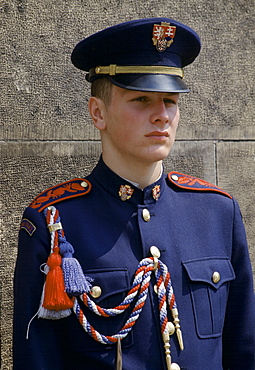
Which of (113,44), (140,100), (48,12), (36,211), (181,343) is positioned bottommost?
(181,343)

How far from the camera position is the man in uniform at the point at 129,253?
212 centimetres

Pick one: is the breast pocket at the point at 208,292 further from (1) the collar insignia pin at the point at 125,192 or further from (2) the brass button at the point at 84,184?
(2) the brass button at the point at 84,184

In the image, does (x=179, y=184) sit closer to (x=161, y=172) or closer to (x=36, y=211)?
(x=161, y=172)

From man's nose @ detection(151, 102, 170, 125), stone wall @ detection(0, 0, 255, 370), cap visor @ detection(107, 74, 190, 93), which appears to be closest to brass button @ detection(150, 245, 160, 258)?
man's nose @ detection(151, 102, 170, 125)

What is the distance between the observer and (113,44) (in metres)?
2.22

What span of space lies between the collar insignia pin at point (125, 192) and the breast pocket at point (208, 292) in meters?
0.34

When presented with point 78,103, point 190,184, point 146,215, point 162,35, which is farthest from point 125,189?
point 78,103

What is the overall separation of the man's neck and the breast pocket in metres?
0.35

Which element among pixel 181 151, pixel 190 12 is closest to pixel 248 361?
pixel 181 151

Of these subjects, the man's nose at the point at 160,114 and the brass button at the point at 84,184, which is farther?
the brass button at the point at 84,184

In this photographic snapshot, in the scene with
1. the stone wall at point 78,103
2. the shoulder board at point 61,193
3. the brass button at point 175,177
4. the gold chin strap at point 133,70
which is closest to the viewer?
the gold chin strap at point 133,70

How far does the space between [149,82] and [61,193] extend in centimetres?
57

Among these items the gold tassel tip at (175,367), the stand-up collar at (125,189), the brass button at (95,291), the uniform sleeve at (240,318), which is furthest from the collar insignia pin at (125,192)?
the gold tassel tip at (175,367)

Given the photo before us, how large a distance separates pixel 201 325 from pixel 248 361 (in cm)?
32
